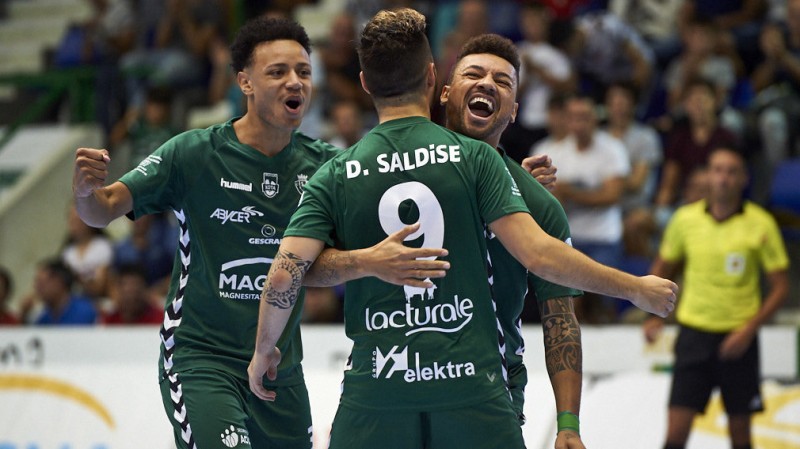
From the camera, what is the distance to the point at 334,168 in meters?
3.87

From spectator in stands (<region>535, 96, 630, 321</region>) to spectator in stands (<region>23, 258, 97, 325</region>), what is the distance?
470 centimetres

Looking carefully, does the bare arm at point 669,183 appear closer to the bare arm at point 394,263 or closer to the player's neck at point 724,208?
the player's neck at point 724,208

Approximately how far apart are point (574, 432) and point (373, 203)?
1045 mm

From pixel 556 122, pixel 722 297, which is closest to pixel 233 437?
pixel 722 297

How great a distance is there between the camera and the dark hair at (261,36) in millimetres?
5223

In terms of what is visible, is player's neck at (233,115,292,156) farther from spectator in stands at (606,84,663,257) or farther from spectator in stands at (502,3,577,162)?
spectator in stands at (502,3,577,162)

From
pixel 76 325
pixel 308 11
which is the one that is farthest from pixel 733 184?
pixel 308 11

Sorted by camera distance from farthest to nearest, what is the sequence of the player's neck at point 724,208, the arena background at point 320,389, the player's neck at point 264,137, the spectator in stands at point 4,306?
the spectator in stands at point 4,306
the player's neck at point 724,208
the arena background at point 320,389
the player's neck at point 264,137

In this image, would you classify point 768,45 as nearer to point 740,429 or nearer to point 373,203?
point 740,429

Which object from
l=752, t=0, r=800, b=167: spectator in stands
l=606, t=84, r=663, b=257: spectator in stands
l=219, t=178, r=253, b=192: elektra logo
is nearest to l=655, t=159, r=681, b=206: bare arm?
l=606, t=84, r=663, b=257: spectator in stands

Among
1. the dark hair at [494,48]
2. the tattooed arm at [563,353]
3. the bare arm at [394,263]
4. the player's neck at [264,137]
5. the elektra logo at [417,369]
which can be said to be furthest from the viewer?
the player's neck at [264,137]

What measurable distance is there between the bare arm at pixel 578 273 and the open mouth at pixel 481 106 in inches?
25.8

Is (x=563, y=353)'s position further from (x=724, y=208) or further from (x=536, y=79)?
(x=536, y=79)

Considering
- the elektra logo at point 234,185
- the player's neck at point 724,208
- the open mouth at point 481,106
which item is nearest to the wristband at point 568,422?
the open mouth at point 481,106
